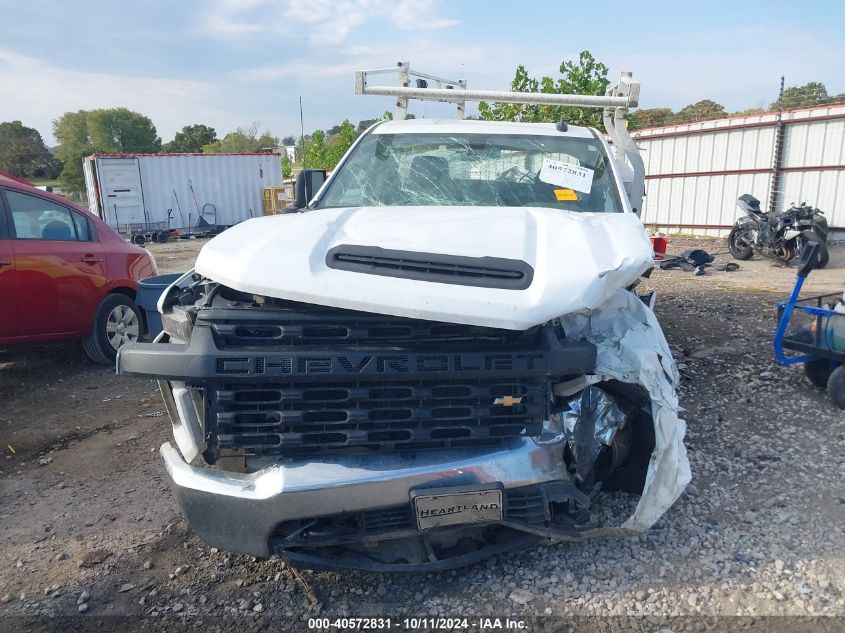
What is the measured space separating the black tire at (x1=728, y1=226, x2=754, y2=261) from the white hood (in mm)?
10936

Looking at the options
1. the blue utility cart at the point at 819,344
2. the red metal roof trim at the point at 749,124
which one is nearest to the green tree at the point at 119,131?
the red metal roof trim at the point at 749,124

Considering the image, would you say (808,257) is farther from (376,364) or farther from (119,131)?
(119,131)

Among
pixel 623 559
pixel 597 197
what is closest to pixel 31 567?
pixel 623 559

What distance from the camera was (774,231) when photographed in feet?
38.9

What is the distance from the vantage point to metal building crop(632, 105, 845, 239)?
548 inches

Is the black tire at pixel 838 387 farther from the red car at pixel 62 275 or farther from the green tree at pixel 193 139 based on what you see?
the green tree at pixel 193 139

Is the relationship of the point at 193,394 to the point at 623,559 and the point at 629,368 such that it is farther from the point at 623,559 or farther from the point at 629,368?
the point at 623,559

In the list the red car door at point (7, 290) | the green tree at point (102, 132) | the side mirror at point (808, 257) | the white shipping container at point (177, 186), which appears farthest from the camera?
the green tree at point (102, 132)

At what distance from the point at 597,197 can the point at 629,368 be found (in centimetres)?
160

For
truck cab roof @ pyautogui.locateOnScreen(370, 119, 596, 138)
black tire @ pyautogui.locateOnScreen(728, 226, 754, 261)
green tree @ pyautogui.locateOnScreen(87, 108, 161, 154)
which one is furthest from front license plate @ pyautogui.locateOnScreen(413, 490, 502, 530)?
green tree @ pyautogui.locateOnScreen(87, 108, 161, 154)

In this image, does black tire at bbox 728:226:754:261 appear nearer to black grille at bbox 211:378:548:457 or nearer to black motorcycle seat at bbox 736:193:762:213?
black motorcycle seat at bbox 736:193:762:213

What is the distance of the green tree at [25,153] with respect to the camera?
4934 cm

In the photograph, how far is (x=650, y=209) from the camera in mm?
18531

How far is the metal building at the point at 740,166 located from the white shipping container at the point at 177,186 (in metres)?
14.1
